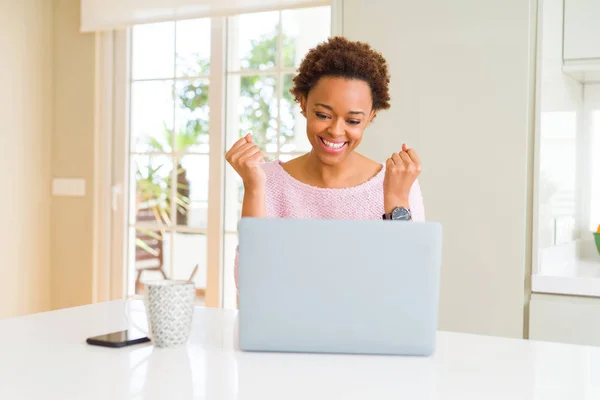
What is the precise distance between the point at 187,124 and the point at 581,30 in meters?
4.68

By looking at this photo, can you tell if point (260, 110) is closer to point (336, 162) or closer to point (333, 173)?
point (333, 173)

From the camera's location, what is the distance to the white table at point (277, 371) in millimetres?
1038

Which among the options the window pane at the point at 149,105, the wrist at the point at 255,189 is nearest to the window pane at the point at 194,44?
the window pane at the point at 149,105

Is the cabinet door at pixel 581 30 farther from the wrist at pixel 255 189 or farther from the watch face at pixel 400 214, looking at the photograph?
the wrist at pixel 255 189

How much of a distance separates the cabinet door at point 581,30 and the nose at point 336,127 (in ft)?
3.92

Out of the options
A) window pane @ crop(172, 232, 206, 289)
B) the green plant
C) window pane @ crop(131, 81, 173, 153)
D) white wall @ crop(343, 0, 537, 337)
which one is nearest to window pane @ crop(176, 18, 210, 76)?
the green plant

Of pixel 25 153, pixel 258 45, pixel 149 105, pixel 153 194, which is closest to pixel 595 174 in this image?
pixel 149 105

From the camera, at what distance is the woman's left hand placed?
1.60 meters

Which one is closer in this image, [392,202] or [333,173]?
[392,202]

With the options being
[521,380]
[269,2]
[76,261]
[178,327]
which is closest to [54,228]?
[76,261]

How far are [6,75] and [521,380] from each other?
336cm

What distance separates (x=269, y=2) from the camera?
3305mm

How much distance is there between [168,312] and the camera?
1293 millimetres

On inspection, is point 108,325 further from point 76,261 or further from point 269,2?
point 76,261
